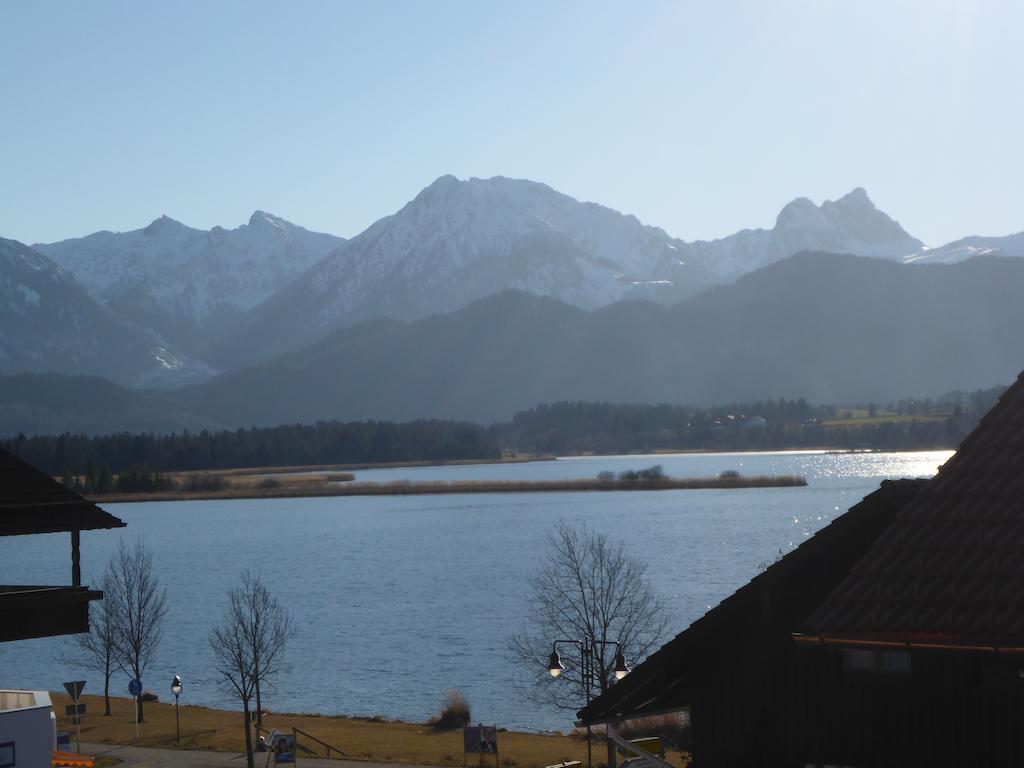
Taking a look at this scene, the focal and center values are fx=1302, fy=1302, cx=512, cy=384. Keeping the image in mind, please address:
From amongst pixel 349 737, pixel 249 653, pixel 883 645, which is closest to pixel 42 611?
pixel 883 645

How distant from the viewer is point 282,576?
8750 cm

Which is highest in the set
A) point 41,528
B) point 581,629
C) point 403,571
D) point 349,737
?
point 41,528

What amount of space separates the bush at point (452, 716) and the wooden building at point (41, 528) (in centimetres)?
2595

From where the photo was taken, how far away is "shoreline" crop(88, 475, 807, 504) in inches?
6373

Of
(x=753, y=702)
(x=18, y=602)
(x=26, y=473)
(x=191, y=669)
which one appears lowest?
(x=191, y=669)

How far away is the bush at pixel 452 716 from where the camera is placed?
4059 centimetres

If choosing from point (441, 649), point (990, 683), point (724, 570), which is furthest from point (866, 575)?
point (724, 570)

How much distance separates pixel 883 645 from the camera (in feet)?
34.5

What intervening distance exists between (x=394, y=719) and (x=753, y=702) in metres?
31.3

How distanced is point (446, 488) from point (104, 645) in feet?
420

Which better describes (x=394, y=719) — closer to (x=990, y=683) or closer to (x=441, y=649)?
(x=441, y=649)

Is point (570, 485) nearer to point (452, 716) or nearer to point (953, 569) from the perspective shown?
point (452, 716)

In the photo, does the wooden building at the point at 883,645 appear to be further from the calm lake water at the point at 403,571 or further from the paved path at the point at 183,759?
the calm lake water at the point at 403,571

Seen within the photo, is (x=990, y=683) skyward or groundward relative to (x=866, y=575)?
groundward
